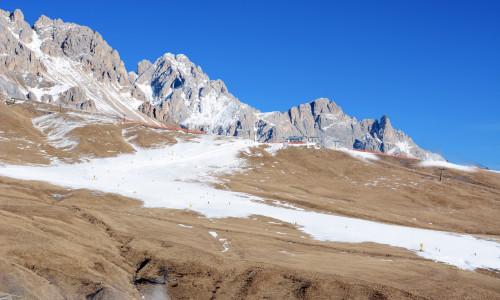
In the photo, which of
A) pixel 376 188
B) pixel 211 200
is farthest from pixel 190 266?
pixel 376 188

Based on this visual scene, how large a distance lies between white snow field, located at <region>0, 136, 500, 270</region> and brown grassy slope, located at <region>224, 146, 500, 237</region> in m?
9.43

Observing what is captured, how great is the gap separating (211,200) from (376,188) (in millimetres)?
62133

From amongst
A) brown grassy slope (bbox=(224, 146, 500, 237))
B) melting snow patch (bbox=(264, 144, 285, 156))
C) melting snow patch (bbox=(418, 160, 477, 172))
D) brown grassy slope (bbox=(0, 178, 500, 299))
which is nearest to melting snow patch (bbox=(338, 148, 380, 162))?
brown grassy slope (bbox=(224, 146, 500, 237))

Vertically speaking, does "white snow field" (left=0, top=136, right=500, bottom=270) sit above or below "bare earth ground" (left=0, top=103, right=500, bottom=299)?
above

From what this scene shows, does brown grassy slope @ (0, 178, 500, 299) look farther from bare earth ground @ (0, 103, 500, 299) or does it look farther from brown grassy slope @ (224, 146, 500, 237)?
brown grassy slope @ (224, 146, 500, 237)

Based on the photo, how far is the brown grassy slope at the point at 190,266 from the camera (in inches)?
1060

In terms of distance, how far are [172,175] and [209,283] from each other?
258ft

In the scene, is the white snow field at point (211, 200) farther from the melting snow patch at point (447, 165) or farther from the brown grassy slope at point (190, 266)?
the melting snow patch at point (447, 165)

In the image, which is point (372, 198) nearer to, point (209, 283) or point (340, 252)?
point (340, 252)

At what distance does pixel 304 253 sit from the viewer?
41000 mm

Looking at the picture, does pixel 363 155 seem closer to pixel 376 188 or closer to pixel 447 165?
pixel 447 165

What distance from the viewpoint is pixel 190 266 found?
3238 centimetres

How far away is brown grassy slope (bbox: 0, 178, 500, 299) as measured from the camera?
26922mm

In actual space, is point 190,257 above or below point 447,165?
below
